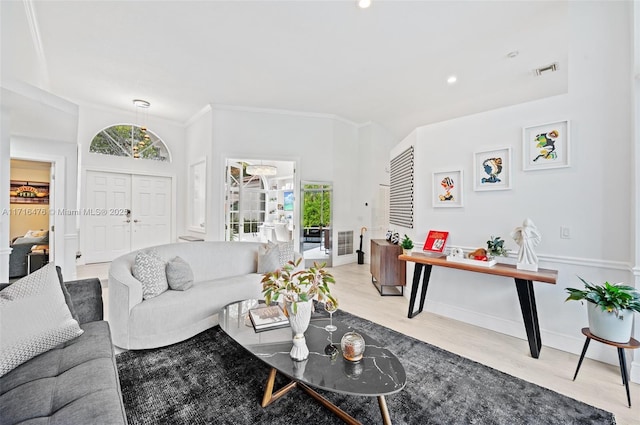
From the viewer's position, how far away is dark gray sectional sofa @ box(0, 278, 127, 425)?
3.49ft

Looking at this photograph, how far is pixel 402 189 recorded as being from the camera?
4.52 metres

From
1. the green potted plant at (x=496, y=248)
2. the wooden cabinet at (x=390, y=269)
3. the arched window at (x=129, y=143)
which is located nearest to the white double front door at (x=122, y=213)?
the arched window at (x=129, y=143)

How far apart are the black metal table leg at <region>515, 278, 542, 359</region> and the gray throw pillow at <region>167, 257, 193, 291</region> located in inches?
129

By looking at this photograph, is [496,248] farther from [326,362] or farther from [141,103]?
[141,103]

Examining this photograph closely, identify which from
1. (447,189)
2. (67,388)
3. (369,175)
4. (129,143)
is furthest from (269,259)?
(129,143)

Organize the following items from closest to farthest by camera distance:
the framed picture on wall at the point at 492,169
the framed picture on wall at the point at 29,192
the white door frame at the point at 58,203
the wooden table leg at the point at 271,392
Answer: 1. the wooden table leg at the point at 271,392
2. the framed picture on wall at the point at 492,169
3. the white door frame at the point at 58,203
4. the framed picture on wall at the point at 29,192

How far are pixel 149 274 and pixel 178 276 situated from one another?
0.27 metres

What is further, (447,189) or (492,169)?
(447,189)

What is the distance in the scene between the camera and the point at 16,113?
2.95 meters

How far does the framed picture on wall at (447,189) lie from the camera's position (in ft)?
10.9

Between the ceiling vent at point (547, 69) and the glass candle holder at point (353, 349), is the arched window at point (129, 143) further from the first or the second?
the ceiling vent at point (547, 69)

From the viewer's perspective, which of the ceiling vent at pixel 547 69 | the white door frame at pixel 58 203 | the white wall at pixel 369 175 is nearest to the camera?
the ceiling vent at pixel 547 69

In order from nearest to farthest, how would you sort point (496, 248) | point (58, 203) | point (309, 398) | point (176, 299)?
point (309, 398)
point (176, 299)
point (496, 248)
point (58, 203)

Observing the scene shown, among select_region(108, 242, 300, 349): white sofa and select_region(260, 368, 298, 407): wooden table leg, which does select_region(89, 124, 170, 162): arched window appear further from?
select_region(260, 368, 298, 407): wooden table leg
